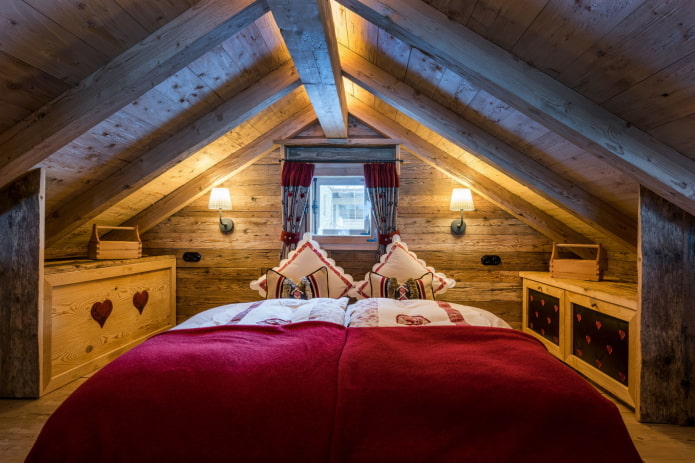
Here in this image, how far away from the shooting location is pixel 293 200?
3670 mm

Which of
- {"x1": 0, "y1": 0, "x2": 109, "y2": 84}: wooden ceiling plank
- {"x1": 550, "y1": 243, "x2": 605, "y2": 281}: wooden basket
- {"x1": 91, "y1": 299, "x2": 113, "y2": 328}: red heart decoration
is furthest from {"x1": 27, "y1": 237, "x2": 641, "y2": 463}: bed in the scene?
{"x1": 550, "y1": 243, "x2": 605, "y2": 281}: wooden basket

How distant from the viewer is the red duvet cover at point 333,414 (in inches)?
50.8

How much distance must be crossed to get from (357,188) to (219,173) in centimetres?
140

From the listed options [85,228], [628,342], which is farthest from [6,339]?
[628,342]

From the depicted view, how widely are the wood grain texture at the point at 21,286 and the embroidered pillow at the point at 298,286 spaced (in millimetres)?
1580

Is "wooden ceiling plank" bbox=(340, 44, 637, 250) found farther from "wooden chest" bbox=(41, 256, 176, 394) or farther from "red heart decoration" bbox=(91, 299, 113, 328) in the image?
"red heart decoration" bbox=(91, 299, 113, 328)

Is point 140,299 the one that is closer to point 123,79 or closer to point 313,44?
point 123,79

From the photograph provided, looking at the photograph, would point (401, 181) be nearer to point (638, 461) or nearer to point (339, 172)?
point (339, 172)

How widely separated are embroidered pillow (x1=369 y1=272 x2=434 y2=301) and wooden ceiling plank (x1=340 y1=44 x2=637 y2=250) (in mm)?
1153

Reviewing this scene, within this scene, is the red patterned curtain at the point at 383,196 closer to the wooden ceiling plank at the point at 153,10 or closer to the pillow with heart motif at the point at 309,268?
the pillow with heart motif at the point at 309,268

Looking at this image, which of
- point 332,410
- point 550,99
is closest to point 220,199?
point 332,410

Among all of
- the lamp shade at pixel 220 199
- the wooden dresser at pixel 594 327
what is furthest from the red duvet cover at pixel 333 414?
the lamp shade at pixel 220 199

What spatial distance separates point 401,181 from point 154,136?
88.3 inches

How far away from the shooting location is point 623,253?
3.13m
